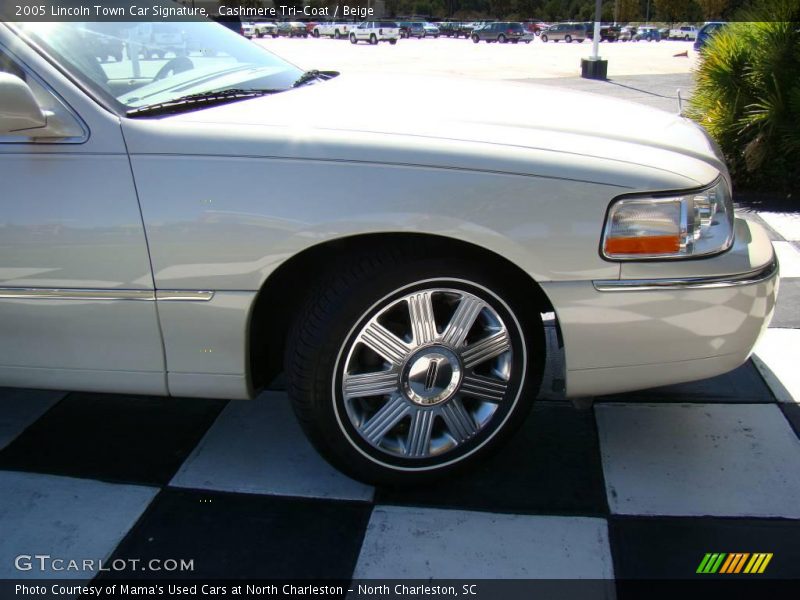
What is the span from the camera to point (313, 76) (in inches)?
138

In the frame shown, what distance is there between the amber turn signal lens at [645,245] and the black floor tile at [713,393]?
111cm

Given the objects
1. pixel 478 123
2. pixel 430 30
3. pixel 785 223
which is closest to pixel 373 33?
pixel 430 30

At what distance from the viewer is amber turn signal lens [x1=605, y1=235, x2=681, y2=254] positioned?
2.40 metres

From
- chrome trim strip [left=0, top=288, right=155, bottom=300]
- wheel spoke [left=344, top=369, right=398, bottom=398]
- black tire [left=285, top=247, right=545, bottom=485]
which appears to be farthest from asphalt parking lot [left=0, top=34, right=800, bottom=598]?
chrome trim strip [left=0, top=288, right=155, bottom=300]

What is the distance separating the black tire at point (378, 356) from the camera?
8.04ft

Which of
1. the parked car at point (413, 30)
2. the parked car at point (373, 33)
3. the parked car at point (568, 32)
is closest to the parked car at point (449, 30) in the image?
the parked car at point (413, 30)

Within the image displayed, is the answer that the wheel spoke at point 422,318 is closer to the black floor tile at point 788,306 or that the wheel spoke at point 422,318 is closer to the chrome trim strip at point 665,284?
the chrome trim strip at point 665,284

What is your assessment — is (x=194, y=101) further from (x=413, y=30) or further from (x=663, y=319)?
(x=413, y=30)

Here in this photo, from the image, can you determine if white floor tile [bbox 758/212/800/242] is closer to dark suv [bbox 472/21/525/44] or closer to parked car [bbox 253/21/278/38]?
parked car [bbox 253/21/278/38]

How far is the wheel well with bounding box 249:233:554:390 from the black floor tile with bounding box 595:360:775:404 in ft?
3.04

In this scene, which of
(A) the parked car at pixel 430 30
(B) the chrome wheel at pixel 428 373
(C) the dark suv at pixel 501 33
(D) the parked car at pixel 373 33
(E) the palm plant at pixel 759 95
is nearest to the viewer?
(B) the chrome wheel at pixel 428 373

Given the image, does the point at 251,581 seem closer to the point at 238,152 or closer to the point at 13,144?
the point at 238,152

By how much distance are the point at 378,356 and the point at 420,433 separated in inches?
12.0

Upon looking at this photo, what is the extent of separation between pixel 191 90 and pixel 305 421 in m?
1.30
